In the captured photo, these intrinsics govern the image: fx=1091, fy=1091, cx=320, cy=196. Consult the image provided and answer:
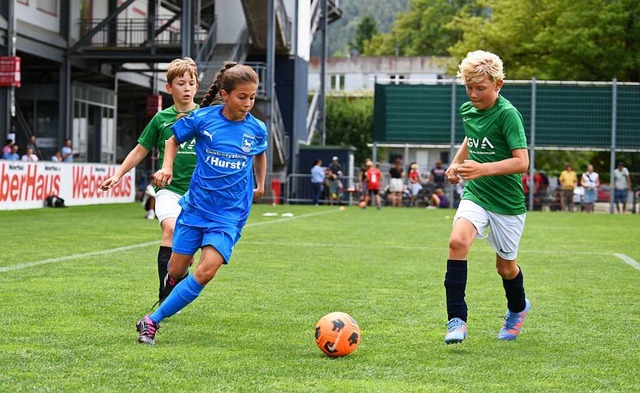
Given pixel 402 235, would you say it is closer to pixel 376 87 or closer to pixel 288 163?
pixel 376 87

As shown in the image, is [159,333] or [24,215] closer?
[159,333]

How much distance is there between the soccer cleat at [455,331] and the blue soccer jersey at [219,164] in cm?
146

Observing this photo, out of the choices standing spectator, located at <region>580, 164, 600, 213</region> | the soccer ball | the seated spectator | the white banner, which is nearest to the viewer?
the soccer ball

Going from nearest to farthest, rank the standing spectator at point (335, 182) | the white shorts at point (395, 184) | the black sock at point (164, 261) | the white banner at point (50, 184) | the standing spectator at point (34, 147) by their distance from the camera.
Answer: the black sock at point (164, 261), the white banner at point (50, 184), the standing spectator at point (34, 147), the white shorts at point (395, 184), the standing spectator at point (335, 182)

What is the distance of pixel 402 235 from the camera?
1981 centimetres

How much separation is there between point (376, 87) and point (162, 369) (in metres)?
34.6

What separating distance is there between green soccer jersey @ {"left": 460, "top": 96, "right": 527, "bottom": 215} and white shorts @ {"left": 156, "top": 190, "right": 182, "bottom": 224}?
229 centimetres

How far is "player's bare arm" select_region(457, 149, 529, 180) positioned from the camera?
21.6ft

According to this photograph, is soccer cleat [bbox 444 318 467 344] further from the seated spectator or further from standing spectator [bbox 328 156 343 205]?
standing spectator [bbox 328 156 343 205]

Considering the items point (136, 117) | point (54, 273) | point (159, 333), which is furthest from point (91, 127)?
point (159, 333)

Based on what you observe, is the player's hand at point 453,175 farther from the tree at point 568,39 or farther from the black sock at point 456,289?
the tree at point 568,39

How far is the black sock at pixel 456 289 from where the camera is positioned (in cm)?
678

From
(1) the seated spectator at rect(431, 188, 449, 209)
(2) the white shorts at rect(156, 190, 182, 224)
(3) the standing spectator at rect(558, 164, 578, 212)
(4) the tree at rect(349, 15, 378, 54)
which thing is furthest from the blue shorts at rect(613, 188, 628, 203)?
(4) the tree at rect(349, 15, 378, 54)

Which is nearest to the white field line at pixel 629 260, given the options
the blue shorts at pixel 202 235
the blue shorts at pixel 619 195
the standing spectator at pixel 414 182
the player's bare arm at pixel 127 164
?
the player's bare arm at pixel 127 164
